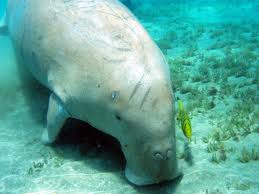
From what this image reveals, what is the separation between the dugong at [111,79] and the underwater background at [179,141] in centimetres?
40

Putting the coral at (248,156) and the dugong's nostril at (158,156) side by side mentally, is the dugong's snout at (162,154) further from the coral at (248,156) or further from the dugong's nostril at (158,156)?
the coral at (248,156)

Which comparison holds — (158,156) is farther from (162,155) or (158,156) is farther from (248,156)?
(248,156)

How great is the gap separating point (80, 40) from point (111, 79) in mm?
1032

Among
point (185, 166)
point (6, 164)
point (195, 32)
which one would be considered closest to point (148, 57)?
point (185, 166)

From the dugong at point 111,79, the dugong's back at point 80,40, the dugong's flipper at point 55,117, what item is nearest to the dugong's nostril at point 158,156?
the dugong at point 111,79

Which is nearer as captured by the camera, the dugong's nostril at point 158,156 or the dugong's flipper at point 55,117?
the dugong's nostril at point 158,156

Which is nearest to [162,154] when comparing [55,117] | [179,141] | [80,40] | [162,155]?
[162,155]

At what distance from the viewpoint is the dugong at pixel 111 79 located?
3.99 metres

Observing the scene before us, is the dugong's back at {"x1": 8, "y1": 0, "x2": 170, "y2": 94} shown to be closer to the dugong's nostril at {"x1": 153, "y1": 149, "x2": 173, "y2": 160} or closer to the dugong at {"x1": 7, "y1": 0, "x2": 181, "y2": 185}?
the dugong at {"x1": 7, "y1": 0, "x2": 181, "y2": 185}

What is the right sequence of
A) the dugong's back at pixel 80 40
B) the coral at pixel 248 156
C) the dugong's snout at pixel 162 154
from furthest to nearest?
the coral at pixel 248 156 < the dugong's back at pixel 80 40 < the dugong's snout at pixel 162 154

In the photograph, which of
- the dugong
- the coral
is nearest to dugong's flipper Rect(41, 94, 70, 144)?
the dugong

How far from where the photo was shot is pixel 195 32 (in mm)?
14531

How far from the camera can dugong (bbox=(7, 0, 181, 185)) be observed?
13.1 ft

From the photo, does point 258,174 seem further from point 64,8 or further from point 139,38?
point 64,8
